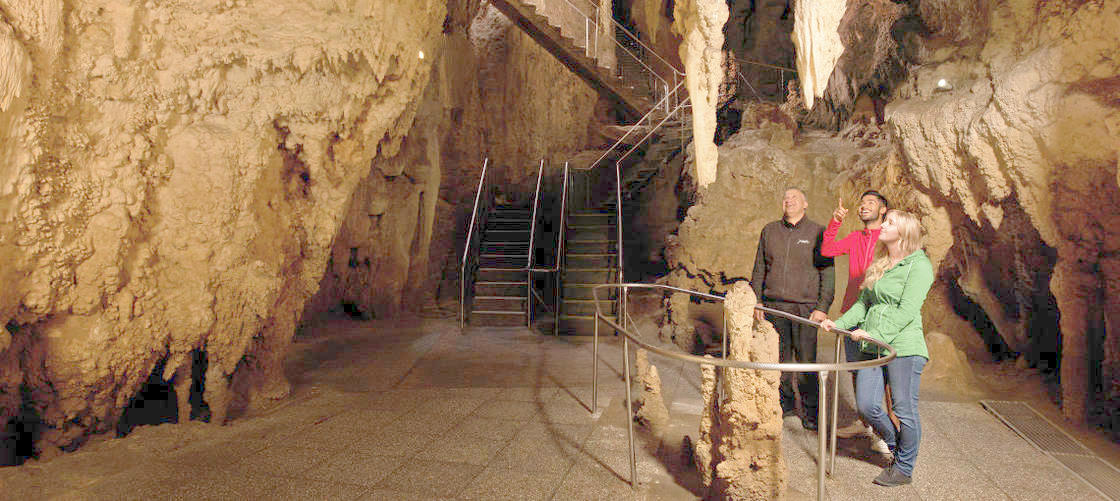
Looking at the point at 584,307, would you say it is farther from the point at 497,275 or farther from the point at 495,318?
the point at 497,275

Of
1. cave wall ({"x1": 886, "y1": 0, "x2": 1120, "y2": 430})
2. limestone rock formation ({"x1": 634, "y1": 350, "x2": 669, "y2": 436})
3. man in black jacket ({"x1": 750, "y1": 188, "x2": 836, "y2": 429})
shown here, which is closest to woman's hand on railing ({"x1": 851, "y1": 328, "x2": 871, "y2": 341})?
man in black jacket ({"x1": 750, "y1": 188, "x2": 836, "y2": 429})

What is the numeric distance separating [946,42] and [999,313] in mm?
2388

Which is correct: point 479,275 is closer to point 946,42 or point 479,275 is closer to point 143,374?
point 143,374

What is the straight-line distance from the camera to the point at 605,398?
3.89 meters

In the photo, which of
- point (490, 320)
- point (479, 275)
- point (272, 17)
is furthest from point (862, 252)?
point (479, 275)

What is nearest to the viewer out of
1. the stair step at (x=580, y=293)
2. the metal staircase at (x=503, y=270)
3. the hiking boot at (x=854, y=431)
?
the hiking boot at (x=854, y=431)

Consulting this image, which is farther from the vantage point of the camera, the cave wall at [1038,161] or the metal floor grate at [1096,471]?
the cave wall at [1038,161]

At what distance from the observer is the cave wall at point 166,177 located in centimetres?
270

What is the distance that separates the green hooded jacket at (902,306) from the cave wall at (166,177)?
3.66 metres

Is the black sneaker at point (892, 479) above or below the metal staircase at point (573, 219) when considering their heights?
below

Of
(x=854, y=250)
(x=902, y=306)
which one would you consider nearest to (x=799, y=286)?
(x=854, y=250)

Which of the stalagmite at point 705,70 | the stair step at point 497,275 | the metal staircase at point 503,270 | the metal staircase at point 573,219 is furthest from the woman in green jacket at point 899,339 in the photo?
the stair step at point 497,275

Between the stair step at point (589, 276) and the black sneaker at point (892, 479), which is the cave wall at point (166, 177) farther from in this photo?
the stair step at point (589, 276)

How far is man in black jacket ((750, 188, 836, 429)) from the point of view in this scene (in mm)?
3275
